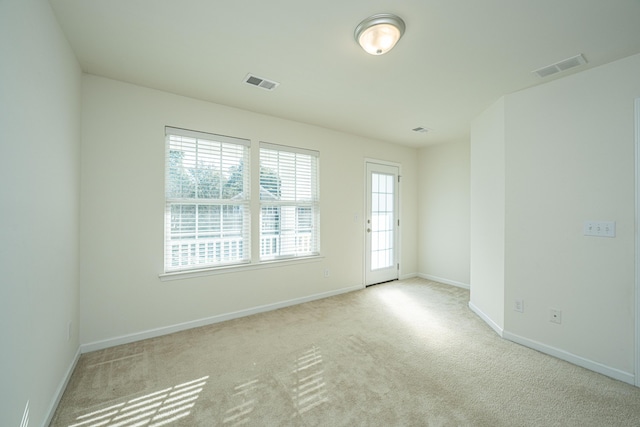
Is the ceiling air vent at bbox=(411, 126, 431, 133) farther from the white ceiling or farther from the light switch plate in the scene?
the light switch plate

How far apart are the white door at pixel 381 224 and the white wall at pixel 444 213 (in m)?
0.63

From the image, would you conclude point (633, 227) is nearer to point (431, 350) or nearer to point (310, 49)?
point (431, 350)

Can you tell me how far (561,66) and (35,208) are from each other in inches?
157

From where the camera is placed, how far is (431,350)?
101 inches

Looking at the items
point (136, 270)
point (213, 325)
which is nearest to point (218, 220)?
point (136, 270)

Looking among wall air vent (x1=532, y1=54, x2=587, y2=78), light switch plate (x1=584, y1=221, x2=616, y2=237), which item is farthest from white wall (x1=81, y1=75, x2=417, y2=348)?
light switch plate (x1=584, y1=221, x2=616, y2=237)

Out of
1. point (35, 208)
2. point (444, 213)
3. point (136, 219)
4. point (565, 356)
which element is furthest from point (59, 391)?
point (444, 213)

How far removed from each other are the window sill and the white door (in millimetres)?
1154

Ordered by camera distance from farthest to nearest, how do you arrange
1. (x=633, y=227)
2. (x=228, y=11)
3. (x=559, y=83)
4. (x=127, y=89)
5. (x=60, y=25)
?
(x=127, y=89) → (x=559, y=83) → (x=633, y=227) → (x=60, y=25) → (x=228, y=11)

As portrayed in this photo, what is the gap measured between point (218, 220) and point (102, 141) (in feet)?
4.38

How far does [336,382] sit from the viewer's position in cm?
206

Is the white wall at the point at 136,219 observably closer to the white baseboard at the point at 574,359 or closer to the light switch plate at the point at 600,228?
the white baseboard at the point at 574,359

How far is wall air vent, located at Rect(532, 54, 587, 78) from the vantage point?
2184 millimetres

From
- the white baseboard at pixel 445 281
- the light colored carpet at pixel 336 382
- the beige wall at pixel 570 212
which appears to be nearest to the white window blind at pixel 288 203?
the light colored carpet at pixel 336 382
